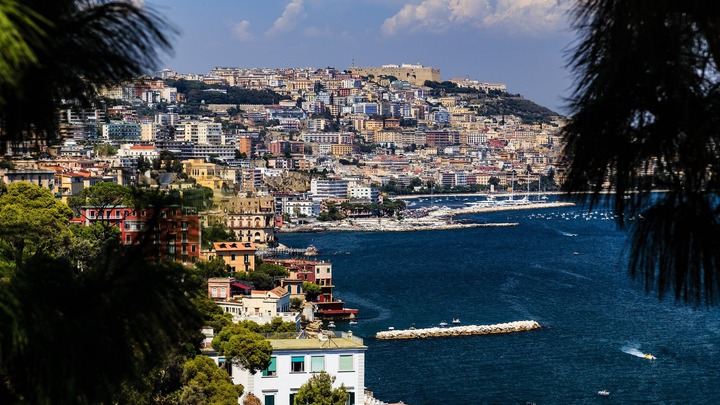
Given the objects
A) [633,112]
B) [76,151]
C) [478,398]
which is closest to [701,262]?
[633,112]

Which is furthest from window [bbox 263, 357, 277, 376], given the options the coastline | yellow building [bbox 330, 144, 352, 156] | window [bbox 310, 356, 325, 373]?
yellow building [bbox 330, 144, 352, 156]

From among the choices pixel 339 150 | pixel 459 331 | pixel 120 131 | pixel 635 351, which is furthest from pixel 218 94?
pixel 635 351

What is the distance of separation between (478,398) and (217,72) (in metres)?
61.5

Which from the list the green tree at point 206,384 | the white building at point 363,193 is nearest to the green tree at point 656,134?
the green tree at point 206,384

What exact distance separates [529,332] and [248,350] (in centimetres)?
619

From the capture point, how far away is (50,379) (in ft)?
2.22

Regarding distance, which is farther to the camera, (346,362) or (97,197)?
(97,197)

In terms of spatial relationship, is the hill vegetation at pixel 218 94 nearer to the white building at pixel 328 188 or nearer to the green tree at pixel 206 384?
the white building at pixel 328 188

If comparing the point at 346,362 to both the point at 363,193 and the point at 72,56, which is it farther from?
the point at 363,193

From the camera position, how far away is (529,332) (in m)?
12.1

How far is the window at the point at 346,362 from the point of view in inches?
257

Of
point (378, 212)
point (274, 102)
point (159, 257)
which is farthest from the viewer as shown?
point (274, 102)

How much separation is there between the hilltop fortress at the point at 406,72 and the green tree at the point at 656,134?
238 feet

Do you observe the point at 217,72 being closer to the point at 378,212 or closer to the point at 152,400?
the point at 378,212
